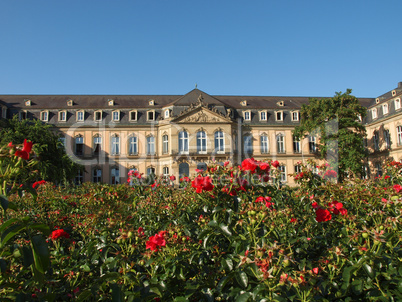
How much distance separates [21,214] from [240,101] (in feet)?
112

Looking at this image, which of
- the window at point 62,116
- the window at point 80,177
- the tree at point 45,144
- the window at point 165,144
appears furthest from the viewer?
the window at point 62,116

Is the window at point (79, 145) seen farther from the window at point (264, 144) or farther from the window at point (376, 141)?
the window at point (376, 141)

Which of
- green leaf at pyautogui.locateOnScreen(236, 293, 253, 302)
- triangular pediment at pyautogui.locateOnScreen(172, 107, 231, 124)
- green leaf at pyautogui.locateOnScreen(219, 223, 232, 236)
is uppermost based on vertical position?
triangular pediment at pyautogui.locateOnScreen(172, 107, 231, 124)

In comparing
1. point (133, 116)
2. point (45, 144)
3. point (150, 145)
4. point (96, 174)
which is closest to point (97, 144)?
point (96, 174)

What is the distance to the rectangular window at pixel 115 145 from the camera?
110 ft

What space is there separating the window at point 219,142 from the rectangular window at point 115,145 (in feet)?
36.7

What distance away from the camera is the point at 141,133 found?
111 ft

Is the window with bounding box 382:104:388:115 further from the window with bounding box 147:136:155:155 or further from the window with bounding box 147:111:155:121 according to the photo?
the window with bounding box 147:136:155:155

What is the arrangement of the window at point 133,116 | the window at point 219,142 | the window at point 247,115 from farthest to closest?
the window at point 247,115 → the window at point 133,116 → the window at point 219,142

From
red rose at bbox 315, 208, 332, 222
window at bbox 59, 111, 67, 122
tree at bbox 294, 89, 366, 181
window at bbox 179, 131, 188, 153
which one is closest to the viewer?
red rose at bbox 315, 208, 332, 222

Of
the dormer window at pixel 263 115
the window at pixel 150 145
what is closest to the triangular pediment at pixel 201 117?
the window at pixel 150 145

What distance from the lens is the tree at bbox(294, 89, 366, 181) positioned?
91.6 feet

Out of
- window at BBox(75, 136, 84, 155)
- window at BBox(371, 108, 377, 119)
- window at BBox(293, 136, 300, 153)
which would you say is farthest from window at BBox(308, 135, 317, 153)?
window at BBox(75, 136, 84, 155)

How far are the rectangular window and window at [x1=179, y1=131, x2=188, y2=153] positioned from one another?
7.65 meters
